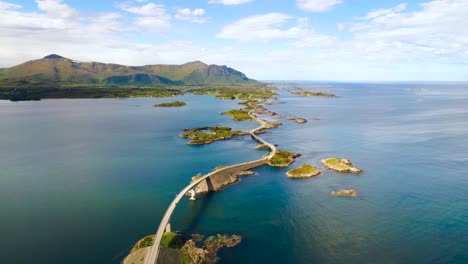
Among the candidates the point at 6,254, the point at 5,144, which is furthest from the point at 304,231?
the point at 5,144

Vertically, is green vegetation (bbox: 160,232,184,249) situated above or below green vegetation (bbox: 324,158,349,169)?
below

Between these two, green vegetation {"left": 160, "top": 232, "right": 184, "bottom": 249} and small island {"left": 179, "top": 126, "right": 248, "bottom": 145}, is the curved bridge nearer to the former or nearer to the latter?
green vegetation {"left": 160, "top": 232, "right": 184, "bottom": 249}

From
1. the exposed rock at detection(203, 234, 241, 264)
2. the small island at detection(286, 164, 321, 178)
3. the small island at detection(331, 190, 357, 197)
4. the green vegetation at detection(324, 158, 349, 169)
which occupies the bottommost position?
the exposed rock at detection(203, 234, 241, 264)

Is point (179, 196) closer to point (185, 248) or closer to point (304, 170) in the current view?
point (185, 248)

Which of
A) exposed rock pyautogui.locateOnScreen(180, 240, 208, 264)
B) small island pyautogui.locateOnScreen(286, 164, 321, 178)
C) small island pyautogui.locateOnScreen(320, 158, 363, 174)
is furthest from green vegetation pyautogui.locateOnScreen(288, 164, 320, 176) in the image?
exposed rock pyautogui.locateOnScreen(180, 240, 208, 264)

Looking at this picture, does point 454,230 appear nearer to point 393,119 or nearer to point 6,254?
point 6,254

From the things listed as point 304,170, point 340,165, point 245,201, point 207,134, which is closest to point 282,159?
point 304,170
